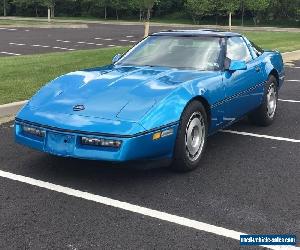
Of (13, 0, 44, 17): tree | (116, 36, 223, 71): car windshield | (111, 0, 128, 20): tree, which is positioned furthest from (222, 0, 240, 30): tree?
(116, 36, 223, 71): car windshield

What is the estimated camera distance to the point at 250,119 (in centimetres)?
694

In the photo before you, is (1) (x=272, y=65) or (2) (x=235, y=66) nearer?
(2) (x=235, y=66)

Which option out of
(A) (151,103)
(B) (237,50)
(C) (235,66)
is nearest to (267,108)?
(B) (237,50)

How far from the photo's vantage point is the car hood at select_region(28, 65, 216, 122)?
14.6ft

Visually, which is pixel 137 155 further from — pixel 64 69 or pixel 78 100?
pixel 64 69

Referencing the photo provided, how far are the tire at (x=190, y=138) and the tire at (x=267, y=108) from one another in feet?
6.05

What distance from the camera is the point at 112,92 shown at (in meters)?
4.74

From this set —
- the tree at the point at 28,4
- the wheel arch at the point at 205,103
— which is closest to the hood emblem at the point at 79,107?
the wheel arch at the point at 205,103

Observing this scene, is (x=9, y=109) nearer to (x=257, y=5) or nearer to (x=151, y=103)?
(x=151, y=103)

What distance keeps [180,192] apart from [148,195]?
31 cm

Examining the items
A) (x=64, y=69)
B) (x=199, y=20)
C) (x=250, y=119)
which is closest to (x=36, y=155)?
(x=250, y=119)

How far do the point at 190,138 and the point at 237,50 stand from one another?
1953 mm

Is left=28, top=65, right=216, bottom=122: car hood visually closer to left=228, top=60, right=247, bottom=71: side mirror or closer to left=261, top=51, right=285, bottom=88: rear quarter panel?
left=228, top=60, right=247, bottom=71: side mirror

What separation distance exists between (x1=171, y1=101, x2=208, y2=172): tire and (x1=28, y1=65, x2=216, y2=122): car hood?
0.31 m
